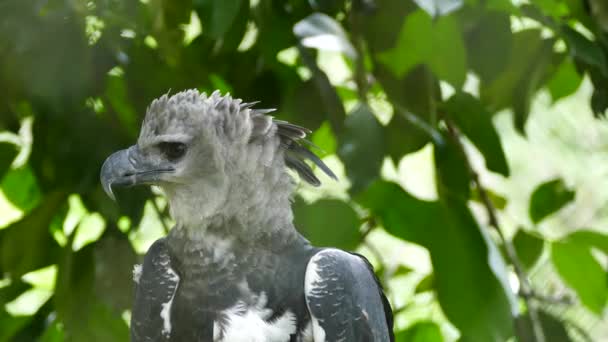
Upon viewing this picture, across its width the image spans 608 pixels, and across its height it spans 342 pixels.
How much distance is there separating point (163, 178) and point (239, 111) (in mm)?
112

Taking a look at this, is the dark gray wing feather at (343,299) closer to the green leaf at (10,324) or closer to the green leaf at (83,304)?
the green leaf at (83,304)

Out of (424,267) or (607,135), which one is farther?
(607,135)

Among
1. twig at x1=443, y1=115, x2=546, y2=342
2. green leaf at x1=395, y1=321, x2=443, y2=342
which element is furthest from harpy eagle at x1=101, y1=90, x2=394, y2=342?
twig at x1=443, y1=115, x2=546, y2=342

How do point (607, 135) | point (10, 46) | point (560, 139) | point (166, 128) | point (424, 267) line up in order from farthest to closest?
point (607, 135) < point (560, 139) < point (424, 267) < point (10, 46) < point (166, 128)

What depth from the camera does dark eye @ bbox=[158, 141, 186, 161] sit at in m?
0.92

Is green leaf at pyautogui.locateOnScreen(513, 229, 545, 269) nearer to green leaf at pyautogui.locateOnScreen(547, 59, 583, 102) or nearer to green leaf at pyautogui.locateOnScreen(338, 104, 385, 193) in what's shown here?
green leaf at pyautogui.locateOnScreen(547, 59, 583, 102)

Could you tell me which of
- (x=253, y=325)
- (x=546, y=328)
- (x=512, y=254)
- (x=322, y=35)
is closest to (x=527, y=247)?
(x=512, y=254)

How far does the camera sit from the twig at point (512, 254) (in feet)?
4.60

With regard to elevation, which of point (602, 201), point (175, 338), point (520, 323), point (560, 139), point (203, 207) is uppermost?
point (203, 207)

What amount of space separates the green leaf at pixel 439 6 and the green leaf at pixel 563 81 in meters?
0.62

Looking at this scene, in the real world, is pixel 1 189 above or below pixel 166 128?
below

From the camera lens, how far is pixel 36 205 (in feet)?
4.28

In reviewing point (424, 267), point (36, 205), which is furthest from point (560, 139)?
point (36, 205)

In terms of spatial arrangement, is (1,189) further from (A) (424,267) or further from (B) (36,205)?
(A) (424,267)
